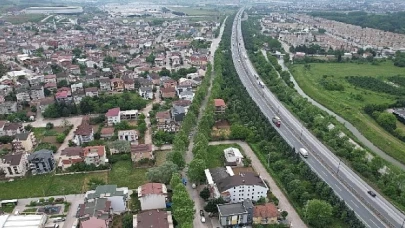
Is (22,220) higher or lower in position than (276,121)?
higher

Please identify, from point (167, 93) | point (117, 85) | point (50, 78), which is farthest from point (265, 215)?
point (50, 78)

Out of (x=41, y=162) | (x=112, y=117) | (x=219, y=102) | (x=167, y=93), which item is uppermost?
(x=41, y=162)

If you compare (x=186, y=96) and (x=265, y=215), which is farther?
(x=186, y=96)

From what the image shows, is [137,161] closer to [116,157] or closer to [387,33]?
[116,157]

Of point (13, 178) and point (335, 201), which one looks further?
point (13, 178)

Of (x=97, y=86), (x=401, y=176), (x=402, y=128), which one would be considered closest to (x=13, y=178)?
(x=97, y=86)

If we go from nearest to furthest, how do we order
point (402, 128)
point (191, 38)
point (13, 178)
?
point (13, 178)
point (402, 128)
point (191, 38)

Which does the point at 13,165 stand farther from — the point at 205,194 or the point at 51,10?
the point at 51,10
